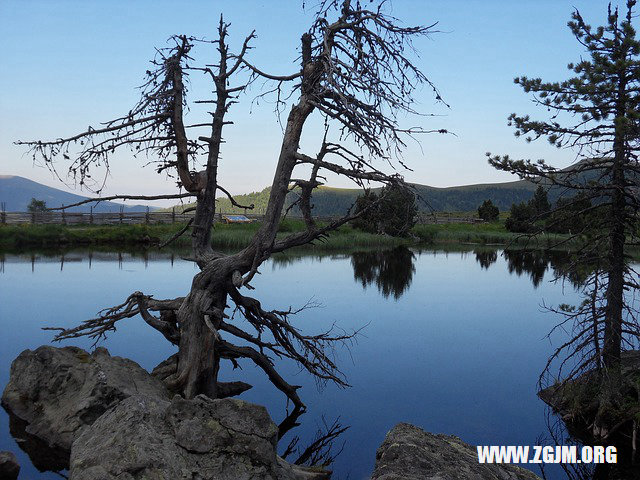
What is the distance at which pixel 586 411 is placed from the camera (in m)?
10.6

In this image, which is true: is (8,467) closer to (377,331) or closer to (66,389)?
(66,389)

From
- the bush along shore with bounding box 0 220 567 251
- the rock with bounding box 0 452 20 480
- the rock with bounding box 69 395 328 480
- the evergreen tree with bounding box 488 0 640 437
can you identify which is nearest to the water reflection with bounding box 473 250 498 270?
the bush along shore with bounding box 0 220 567 251

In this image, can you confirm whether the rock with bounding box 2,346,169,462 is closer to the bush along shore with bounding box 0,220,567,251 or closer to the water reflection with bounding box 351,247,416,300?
the water reflection with bounding box 351,247,416,300

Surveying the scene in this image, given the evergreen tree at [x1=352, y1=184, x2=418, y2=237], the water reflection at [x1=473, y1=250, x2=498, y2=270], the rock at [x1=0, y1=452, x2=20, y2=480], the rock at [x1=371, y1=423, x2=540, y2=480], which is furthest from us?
the water reflection at [x1=473, y1=250, x2=498, y2=270]

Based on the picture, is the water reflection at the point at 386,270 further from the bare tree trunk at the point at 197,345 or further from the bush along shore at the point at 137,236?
the bare tree trunk at the point at 197,345

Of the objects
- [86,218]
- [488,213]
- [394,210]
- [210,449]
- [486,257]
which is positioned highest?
[488,213]

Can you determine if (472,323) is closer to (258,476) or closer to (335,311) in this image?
(335,311)

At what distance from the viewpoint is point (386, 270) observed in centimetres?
3634

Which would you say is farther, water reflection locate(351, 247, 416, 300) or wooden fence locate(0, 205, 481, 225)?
wooden fence locate(0, 205, 481, 225)

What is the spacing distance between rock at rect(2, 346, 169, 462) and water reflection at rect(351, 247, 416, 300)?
18.7 m

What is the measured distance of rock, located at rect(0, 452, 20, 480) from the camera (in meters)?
7.51

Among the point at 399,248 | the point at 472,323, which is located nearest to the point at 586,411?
the point at 472,323

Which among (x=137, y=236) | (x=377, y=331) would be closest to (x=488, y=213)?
(x=137, y=236)

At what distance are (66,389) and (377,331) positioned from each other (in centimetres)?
1208
